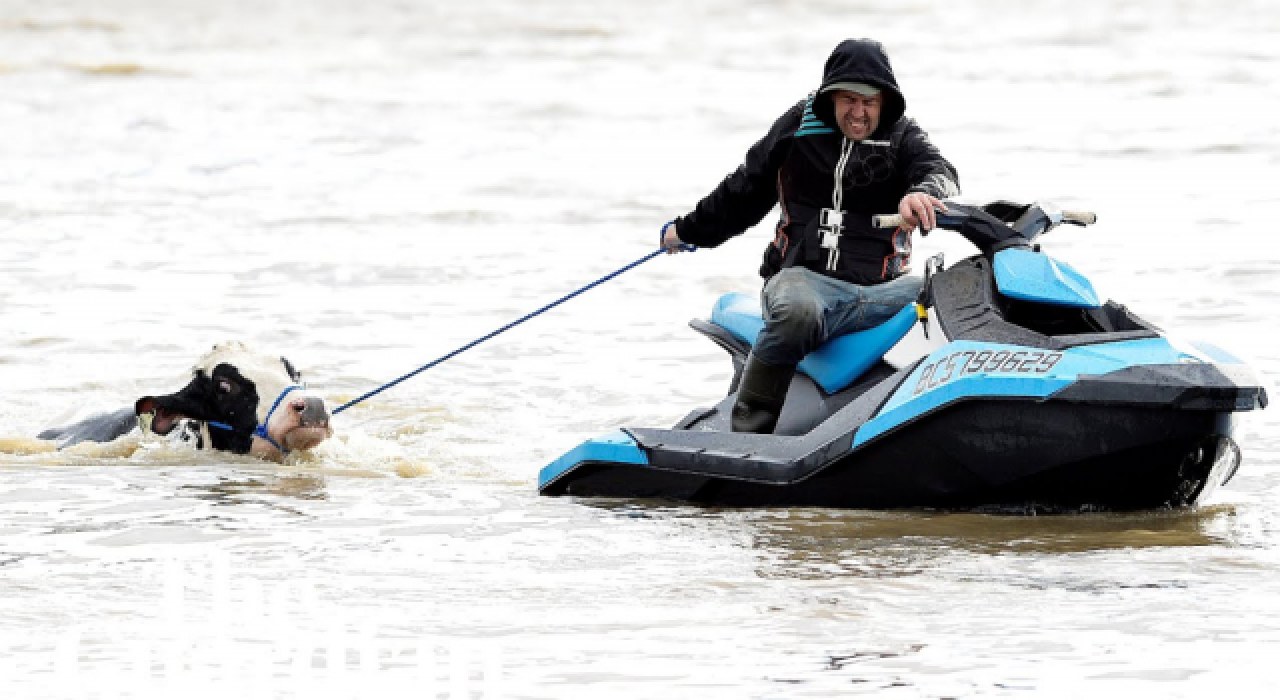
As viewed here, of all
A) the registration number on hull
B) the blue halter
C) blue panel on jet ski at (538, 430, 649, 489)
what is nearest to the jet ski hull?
the registration number on hull

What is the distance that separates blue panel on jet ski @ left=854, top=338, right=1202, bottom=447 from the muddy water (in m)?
0.51

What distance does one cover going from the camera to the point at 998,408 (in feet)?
22.8

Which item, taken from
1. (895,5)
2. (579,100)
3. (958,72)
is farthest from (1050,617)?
(895,5)

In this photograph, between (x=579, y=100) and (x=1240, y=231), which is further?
(x=579, y=100)

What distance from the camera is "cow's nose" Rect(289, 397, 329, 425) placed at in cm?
924

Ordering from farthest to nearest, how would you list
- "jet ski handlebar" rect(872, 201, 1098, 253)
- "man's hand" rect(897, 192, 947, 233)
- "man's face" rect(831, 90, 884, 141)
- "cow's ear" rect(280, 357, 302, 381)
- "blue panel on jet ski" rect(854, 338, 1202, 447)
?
"cow's ear" rect(280, 357, 302, 381), "man's face" rect(831, 90, 884, 141), "jet ski handlebar" rect(872, 201, 1098, 253), "man's hand" rect(897, 192, 947, 233), "blue panel on jet ski" rect(854, 338, 1202, 447)

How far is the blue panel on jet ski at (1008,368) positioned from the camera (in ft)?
22.3

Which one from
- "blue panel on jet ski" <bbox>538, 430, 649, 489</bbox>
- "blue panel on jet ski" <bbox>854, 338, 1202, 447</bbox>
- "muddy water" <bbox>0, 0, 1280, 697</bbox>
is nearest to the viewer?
"muddy water" <bbox>0, 0, 1280, 697</bbox>

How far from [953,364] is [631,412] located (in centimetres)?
412

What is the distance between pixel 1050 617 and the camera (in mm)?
6059

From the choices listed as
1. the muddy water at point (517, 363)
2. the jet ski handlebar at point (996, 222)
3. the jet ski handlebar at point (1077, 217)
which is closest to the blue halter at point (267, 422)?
the muddy water at point (517, 363)

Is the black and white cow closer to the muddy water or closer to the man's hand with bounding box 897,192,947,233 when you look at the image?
the muddy water

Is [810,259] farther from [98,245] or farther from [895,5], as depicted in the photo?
[895,5]

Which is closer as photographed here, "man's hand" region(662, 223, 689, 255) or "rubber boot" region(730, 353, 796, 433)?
"rubber boot" region(730, 353, 796, 433)
